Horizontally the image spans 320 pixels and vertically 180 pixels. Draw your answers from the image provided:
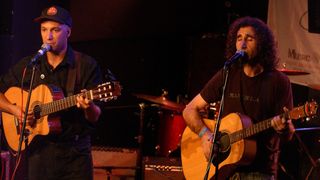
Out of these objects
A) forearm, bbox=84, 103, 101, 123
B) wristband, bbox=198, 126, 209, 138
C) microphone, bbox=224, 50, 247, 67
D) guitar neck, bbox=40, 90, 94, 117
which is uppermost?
microphone, bbox=224, 50, 247, 67

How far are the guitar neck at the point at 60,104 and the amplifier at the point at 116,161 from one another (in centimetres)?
223

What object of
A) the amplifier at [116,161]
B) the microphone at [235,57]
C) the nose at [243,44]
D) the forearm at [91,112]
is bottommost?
the amplifier at [116,161]

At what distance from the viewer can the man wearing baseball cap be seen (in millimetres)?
4922

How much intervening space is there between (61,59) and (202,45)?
11.7 ft

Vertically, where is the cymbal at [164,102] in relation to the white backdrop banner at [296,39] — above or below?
below

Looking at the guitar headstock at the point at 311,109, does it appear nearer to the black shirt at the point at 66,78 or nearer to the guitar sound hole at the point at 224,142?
the guitar sound hole at the point at 224,142

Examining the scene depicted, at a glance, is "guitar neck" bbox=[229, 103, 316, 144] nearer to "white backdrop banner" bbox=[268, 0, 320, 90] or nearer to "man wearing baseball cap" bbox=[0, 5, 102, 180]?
"man wearing baseball cap" bbox=[0, 5, 102, 180]

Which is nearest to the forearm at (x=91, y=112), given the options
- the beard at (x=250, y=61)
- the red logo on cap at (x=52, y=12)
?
the red logo on cap at (x=52, y=12)

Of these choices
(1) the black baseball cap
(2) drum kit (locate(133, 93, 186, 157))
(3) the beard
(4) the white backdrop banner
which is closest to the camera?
(3) the beard

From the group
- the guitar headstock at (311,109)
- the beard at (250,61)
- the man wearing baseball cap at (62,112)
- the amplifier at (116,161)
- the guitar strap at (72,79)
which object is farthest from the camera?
the amplifier at (116,161)

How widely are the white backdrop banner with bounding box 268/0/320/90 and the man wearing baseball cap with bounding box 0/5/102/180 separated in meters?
3.09

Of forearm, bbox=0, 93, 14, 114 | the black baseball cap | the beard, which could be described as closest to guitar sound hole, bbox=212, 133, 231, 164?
the beard

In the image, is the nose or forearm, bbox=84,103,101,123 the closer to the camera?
the nose

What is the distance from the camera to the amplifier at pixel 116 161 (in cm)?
726
